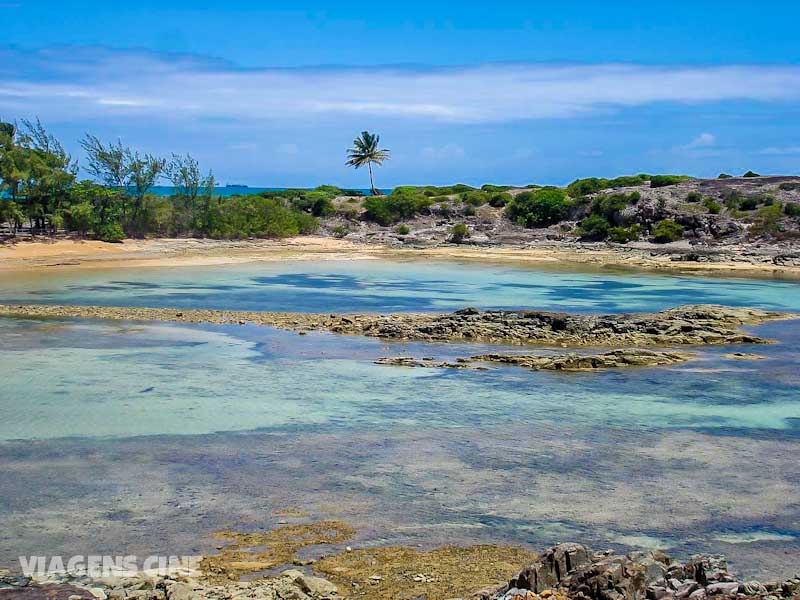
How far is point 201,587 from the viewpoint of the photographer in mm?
6816

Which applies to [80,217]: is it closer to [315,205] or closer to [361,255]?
[361,255]

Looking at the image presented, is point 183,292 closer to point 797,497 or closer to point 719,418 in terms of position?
point 719,418

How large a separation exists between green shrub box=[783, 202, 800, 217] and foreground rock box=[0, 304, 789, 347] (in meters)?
29.6

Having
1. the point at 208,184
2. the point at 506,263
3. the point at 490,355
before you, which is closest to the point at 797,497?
the point at 490,355

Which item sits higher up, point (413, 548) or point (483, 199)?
point (483, 199)

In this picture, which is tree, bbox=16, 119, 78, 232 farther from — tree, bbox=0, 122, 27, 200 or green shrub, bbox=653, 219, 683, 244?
green shrub, bbox=653, 219, 683, 244

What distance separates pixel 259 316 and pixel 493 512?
1525 centimetres

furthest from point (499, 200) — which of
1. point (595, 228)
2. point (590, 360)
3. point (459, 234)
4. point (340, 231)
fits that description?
point (590, 360)

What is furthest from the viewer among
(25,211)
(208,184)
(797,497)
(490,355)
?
(208,184)

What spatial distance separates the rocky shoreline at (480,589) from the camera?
6.20 metres

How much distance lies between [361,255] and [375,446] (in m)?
35.9

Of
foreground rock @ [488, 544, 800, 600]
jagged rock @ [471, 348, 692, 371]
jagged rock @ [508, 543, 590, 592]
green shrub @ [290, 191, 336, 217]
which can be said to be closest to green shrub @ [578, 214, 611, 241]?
green shrub @ [290, 191, 336, 217]

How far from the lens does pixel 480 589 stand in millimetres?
6945

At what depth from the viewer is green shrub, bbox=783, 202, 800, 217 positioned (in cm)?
5034
